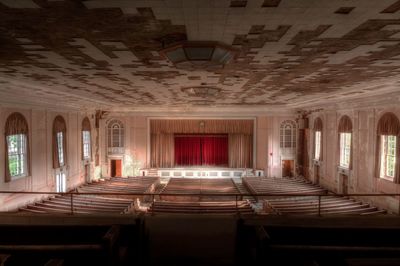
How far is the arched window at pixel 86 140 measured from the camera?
67.1 feet

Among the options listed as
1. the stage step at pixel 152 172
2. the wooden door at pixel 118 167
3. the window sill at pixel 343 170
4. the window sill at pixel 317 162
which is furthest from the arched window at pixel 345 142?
the wooden door at pixel 118 167

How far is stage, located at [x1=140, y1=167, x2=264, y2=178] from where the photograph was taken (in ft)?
77.9

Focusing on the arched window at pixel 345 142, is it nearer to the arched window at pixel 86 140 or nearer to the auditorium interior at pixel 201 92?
the auditorium interior at pixel 201 92

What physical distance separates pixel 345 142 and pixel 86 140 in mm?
16600

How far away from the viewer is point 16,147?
13.2 meters

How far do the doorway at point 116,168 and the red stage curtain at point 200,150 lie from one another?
472 cm

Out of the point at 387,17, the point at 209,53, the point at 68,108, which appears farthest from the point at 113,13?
the point at 68,108

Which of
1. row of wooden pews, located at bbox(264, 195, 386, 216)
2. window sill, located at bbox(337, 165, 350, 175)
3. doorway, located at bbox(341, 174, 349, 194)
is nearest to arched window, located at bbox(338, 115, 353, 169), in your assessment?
window sill, located at bbox(337, 165, 350, 175)

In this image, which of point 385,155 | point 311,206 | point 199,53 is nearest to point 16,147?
point 199,53

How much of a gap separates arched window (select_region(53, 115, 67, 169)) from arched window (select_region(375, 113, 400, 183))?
15.8 metres

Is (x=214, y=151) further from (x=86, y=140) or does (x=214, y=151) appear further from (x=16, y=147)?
(x=16, y=147)

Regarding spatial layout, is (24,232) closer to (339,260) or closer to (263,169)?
(339,260)

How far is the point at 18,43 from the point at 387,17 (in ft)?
19.0

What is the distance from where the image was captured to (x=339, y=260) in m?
4.45
